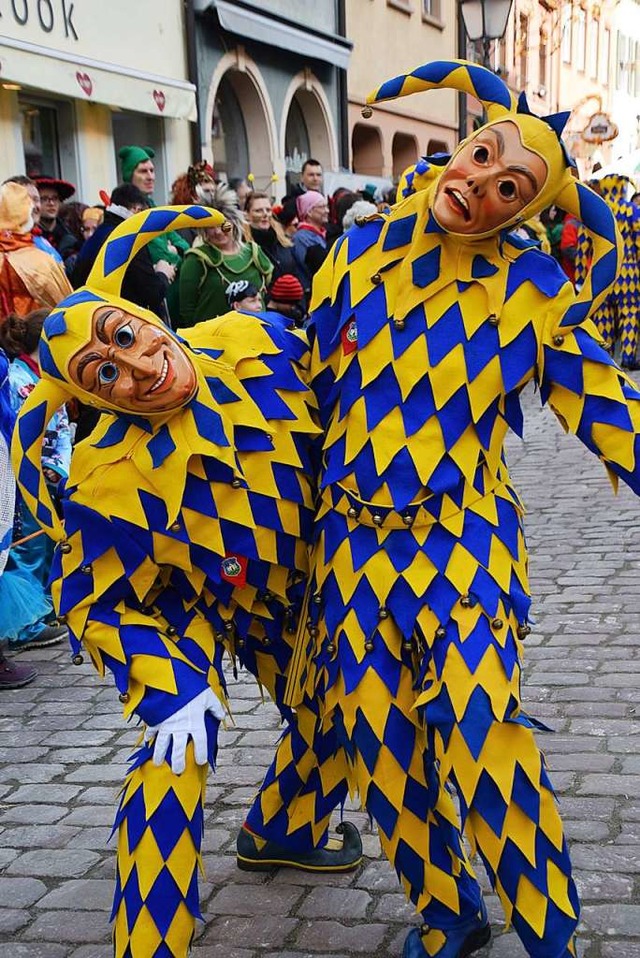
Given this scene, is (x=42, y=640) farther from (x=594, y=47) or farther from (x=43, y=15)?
(x=594, y=47)

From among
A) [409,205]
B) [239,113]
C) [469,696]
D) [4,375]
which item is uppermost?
[239,113]

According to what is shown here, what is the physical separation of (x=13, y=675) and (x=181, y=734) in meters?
2.60

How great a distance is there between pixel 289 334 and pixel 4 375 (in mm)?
2300

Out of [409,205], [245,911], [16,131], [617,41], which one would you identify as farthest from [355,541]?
[617,41]

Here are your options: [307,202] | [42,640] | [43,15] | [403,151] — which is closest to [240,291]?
[42,640]

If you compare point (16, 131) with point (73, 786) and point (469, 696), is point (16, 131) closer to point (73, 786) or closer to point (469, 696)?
point (73, 786)

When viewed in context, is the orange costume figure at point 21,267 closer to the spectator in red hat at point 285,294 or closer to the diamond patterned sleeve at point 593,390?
the spectator in red hat at point 285,294

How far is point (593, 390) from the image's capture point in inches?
91.6

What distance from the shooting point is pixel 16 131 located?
10.3 meters

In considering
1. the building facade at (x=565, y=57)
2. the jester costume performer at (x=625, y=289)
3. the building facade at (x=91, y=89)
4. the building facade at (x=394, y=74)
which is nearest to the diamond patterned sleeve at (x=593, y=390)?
the building facade at (x=91, y=89)

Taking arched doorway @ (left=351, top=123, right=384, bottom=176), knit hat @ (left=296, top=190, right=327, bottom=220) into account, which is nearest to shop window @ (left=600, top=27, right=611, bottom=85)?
arched doorway @ (left=351, top=123, right=384, bottom=176)

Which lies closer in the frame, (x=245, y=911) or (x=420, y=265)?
(x=420, y=265)

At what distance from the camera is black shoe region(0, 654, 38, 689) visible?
4.68m

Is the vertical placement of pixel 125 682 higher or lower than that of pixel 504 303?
lower
